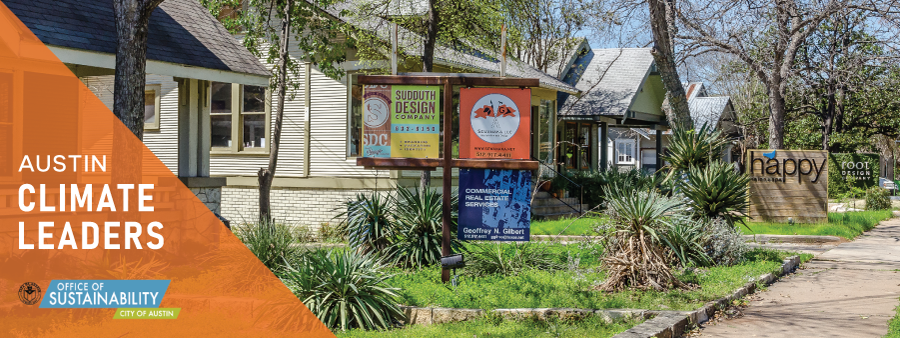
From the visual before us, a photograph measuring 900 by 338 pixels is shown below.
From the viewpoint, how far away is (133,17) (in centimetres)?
782

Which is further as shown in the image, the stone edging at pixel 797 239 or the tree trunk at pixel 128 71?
the stone edging at pixel 797 239

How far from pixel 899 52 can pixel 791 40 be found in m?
2.40

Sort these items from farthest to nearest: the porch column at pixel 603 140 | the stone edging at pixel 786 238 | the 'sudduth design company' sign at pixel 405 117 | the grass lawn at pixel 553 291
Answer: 1. the porch column at pixel 603 140
2. the stone edging at pixel 786 238
3. the 'sudduth design company' sign at pixel 405 117
4. the grass lawn at pixel 553 291

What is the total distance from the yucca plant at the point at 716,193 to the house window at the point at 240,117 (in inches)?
372

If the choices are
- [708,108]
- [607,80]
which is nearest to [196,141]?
[607,80]

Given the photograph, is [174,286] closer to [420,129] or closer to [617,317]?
[420,129]

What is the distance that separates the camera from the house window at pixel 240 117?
16.9 metres

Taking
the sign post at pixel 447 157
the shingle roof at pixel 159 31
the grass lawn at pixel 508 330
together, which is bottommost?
the grass lawn at pixel 508 330

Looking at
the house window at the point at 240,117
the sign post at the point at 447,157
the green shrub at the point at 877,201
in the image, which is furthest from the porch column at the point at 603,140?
the sign post at the point at 447,157

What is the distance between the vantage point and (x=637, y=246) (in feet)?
28.1

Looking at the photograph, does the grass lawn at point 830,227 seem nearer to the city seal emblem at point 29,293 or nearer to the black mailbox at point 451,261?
the black mailbox at point 451,261

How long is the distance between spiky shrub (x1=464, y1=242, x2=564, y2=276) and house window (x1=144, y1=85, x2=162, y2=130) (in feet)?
31.7
